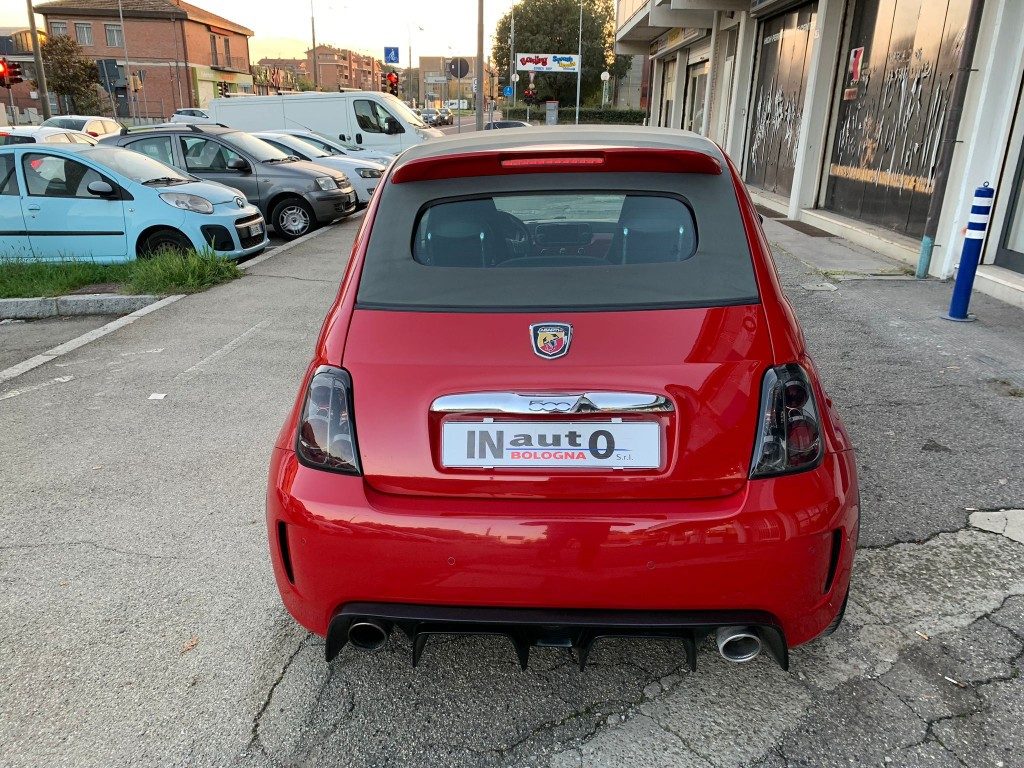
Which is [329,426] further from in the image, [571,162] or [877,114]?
[877,114]

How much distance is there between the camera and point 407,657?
2.55 metres

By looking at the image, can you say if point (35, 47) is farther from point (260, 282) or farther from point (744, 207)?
point (744, 207)

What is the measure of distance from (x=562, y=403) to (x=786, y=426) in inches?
23.7

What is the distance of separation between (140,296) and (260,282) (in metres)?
1.21

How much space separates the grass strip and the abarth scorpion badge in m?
6.81

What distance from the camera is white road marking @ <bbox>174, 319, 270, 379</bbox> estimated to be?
561cm

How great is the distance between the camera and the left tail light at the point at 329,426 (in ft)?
6.82

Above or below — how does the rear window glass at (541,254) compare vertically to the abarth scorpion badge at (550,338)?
above

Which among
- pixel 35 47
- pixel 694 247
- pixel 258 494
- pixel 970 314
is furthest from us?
pixel 35 47

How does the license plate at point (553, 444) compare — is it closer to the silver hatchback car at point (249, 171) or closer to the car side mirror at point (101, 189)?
the car side mirror at point (101, 189)

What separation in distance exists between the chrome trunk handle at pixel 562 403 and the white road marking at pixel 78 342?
493 centimetres

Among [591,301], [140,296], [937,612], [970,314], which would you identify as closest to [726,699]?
[937,612]

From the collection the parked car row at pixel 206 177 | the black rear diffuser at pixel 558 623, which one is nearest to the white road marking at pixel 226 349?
the parked car row at pixel 206 177

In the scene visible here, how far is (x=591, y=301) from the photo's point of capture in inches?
84.3
